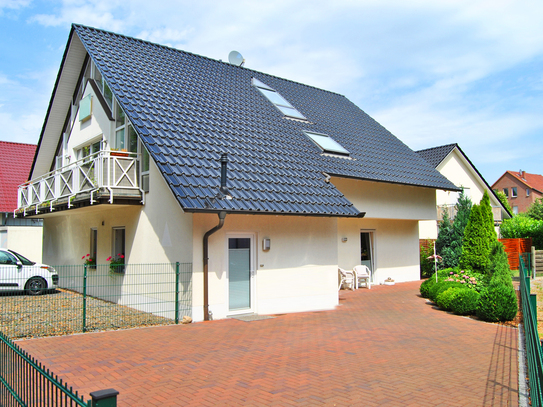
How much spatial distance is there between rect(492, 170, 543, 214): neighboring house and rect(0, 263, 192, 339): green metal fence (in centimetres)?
5880

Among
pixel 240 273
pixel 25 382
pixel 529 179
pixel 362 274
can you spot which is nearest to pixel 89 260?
pixel 240 273

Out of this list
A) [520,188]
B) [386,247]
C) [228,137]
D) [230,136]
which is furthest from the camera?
[520,188]

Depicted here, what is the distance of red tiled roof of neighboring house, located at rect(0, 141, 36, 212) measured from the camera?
81.9ft

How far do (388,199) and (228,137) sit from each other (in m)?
8.14

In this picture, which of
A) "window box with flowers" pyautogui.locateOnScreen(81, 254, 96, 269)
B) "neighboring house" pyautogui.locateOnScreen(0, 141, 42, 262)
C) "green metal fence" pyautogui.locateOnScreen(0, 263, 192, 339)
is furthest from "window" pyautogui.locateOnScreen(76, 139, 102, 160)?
"neighboring house" pyautogui.locateOnScreen(0, 141, 42, 262)

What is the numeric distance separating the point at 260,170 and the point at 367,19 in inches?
189

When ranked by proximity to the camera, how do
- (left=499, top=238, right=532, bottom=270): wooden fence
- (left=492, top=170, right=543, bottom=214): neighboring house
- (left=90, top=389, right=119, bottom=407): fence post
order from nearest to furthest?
(left=90, top=389, right=119, bottom=407): fence post → (left=499, top=238, right=532, bottom=270): wooden fence → (left=492, top=170, right=543, bottom=214): neighboring house

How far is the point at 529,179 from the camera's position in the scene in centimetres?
6181

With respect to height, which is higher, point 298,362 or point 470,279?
point 470,279

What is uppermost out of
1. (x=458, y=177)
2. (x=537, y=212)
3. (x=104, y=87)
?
(x=104, y=87)

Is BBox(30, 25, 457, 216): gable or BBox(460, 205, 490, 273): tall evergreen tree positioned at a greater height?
BBox(30, 25, 457, 216): gable

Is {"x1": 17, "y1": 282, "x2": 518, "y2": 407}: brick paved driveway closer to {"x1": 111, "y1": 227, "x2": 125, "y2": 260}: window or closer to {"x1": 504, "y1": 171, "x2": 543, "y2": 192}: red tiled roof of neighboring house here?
{"x1": 111, "y1": 227, "x2": 125, "y2": 260}: window

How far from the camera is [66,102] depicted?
18.2m

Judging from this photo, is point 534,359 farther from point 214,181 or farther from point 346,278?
point 346,278
